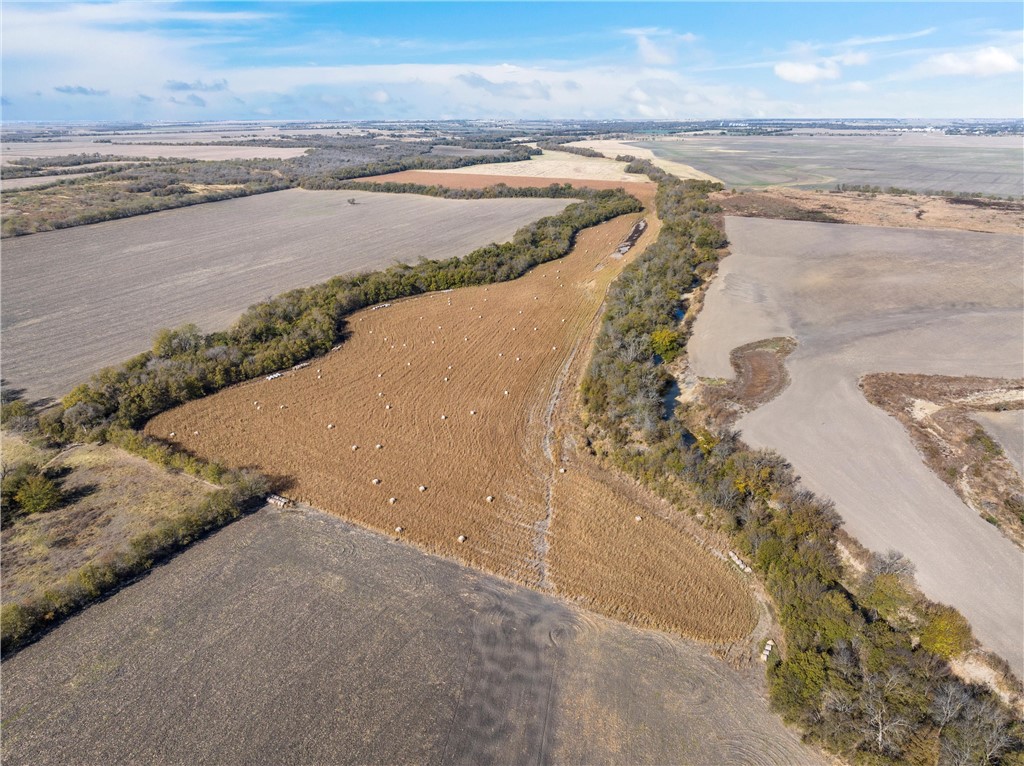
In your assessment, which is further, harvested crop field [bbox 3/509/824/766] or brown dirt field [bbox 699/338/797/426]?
brown dirt field [bbox 699/338/797/426]

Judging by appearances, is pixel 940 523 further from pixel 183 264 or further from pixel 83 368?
pixel 183 264

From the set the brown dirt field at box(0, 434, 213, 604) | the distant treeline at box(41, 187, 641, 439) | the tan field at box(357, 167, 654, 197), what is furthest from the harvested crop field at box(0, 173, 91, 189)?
the brown dirt field at box(0, 434, 213, 604)

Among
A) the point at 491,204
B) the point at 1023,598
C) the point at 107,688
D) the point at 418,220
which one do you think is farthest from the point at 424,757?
the point at 491,204

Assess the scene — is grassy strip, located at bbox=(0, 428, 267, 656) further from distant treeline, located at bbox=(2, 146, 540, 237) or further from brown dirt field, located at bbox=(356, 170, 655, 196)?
brown dirt field, located at bbox=(356, 170, 655, 196)

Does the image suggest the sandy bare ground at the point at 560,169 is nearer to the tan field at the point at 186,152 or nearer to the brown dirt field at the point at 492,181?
the brown dirt field at the point at 492,181

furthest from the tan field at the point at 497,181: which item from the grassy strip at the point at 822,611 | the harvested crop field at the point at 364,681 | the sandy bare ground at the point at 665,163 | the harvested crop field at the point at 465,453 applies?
the harvested crop field at the point at 364,681

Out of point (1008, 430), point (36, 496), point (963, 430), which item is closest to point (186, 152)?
point (36, 496)
